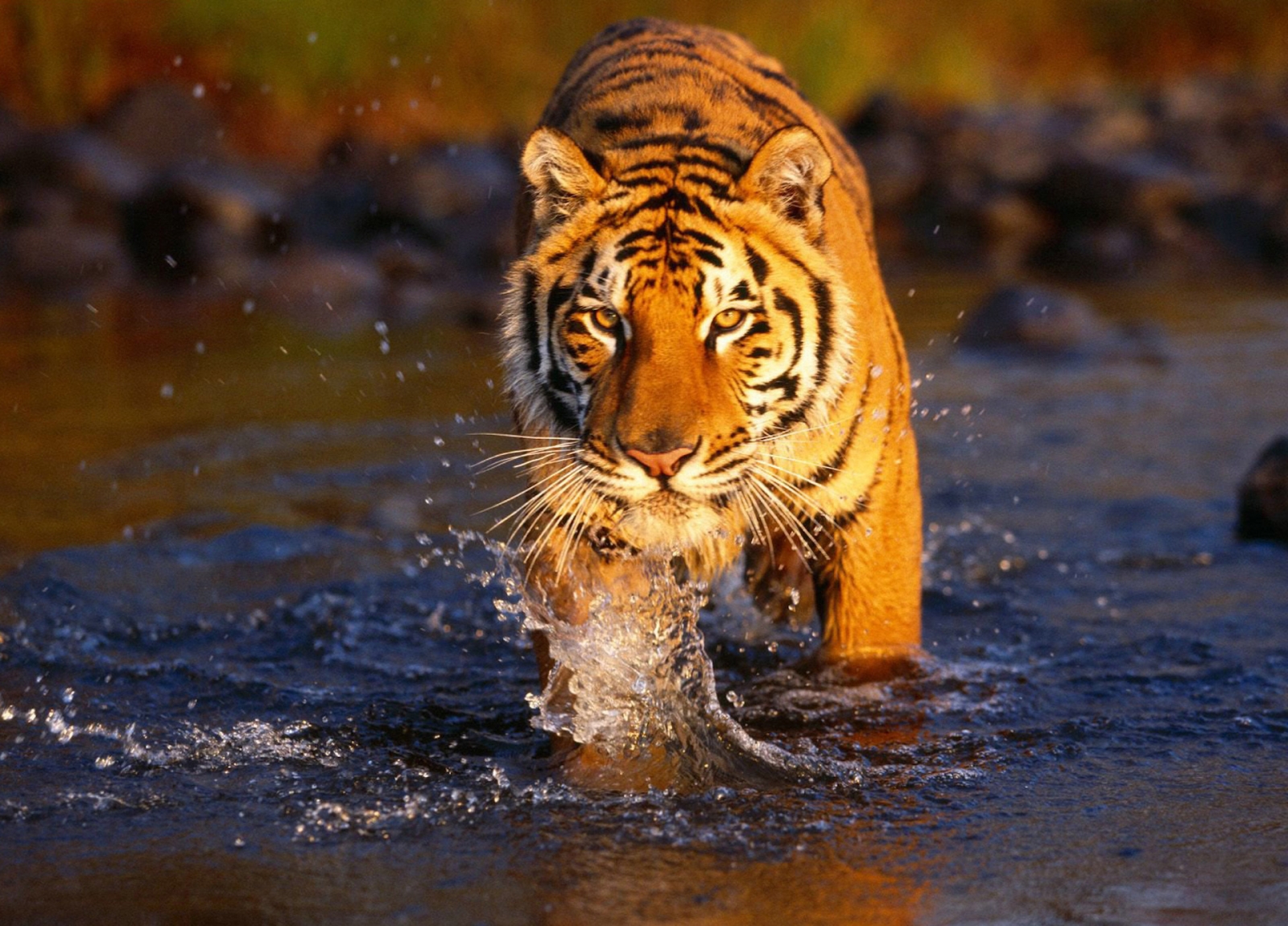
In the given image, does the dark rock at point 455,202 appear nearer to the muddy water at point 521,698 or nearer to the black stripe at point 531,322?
the muddy water at point 521,698

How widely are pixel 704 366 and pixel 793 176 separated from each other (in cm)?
45

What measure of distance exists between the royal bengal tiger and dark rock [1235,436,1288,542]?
1.86 metres

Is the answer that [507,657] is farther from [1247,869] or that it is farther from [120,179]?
[120,179]

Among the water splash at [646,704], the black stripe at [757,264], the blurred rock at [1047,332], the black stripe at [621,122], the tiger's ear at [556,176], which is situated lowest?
the water splash at [646,704]

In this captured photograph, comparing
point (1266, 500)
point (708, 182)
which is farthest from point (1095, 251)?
point (708, 182)

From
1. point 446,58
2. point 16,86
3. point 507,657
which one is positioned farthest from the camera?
point 446,58

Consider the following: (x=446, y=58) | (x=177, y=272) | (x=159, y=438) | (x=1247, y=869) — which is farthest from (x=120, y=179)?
(x=1247, y=869)

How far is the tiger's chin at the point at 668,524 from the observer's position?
10.7ft

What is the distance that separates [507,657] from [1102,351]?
15.8 feet

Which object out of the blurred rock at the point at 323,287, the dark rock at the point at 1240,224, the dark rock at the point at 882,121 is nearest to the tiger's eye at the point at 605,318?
the blurred rock at the point at 323,287

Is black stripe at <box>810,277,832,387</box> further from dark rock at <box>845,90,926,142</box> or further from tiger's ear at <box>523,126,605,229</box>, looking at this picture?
dark rock at <box>845,90,926,142</box>

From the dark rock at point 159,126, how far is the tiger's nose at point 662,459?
1043 cm

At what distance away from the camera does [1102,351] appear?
826 cm

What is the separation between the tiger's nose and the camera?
3041 millimetres
